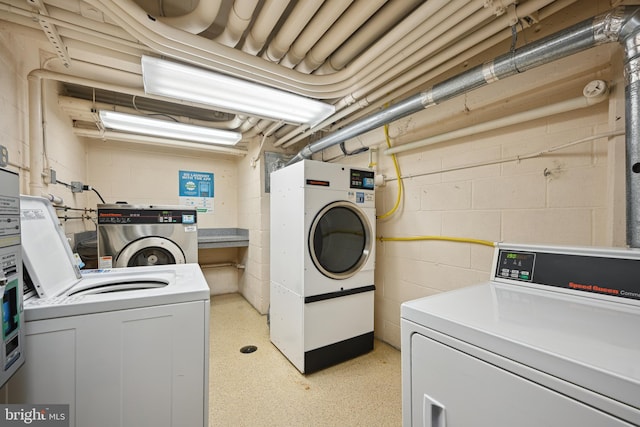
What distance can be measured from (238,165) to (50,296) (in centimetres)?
349

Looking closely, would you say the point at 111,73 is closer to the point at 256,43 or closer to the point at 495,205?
the point at 256,43

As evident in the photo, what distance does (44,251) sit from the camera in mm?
1172

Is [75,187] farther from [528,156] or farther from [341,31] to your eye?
[528,156]

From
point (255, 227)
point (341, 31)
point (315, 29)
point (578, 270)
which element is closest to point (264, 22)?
point (315, 29)

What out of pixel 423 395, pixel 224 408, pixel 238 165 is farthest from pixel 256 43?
pixel 238 165

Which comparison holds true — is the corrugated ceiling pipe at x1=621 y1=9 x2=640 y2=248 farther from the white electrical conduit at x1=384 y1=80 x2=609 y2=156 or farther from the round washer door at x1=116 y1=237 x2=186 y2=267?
the round washer door at x1=116 y1=237 x2=186 y2=267

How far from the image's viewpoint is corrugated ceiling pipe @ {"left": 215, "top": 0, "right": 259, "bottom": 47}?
4.34 ft

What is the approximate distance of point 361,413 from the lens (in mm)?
1724

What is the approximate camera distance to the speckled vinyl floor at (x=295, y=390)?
1.68m

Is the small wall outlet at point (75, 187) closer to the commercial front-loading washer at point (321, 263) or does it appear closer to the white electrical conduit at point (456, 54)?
the commercial front-loading washer at point (321, 263)

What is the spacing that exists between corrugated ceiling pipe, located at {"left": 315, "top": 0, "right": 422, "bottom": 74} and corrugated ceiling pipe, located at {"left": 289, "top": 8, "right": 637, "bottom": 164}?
51 cm

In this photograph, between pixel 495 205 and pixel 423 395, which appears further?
pixel 495 205

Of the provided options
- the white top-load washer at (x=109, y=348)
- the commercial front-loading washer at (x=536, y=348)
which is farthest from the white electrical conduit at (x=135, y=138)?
the commercial front-loading washer at (x=536, y=348)

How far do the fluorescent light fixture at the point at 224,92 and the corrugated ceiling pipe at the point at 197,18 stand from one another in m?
0.21
